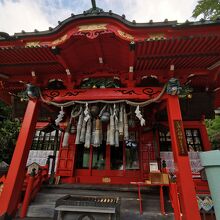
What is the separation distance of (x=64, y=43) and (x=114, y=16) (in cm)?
165

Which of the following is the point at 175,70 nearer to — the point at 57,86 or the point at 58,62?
the point at 58,62

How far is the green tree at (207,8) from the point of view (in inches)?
509

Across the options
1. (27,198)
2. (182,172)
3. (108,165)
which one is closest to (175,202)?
(182,172)

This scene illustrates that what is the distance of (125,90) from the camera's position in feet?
19.5

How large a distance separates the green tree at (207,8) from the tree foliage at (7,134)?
16.0m

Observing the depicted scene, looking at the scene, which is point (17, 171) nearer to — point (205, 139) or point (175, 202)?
point (175, 202)

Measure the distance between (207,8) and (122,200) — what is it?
15.0 m

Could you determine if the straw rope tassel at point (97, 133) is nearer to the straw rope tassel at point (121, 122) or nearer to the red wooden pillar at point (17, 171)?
the straw rope tassel at point (121, 122)

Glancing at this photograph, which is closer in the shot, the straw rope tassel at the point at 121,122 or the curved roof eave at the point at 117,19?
the curved roof eave at the point at 117,19

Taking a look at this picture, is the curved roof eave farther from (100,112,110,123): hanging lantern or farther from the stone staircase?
the stone staircase

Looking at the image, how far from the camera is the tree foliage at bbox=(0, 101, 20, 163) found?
10758 millimetres

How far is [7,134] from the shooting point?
10.9 meters

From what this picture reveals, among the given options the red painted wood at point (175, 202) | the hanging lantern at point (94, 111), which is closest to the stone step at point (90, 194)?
the red painted wood at point (175, 202)

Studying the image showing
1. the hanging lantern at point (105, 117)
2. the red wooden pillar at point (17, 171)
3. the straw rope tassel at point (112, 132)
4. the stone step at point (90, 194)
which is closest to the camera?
the red wooden pillar at point (17, 171)
